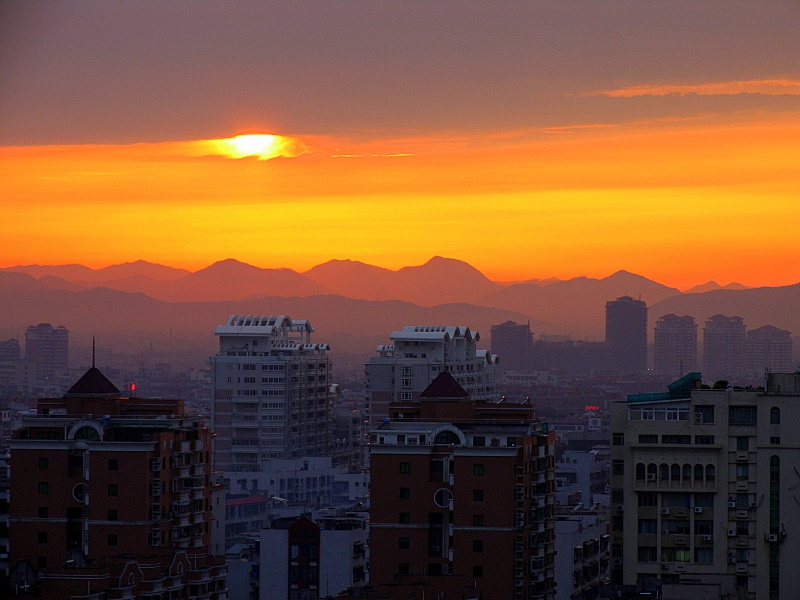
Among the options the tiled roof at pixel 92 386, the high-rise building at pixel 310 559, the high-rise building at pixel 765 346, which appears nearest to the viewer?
the tiled roof at pixel 92 386

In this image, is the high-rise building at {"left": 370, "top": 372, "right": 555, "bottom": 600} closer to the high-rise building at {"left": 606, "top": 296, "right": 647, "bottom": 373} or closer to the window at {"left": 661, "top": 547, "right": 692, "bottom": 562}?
the window at {"left": 661, "top": 547, "right": 692, "bottom": 562}

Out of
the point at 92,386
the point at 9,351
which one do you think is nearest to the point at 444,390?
the point at 92,386

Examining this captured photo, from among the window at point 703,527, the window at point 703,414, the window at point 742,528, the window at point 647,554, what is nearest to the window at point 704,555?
the window at point 703,527

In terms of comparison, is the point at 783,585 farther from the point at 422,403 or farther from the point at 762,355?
the point at 762,355

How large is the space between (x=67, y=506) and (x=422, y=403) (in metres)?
7.11

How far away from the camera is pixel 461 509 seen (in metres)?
30.9

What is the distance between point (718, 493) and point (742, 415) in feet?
4.19

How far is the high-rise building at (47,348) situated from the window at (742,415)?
126 meters

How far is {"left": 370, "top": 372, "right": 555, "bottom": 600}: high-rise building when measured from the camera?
30703mm

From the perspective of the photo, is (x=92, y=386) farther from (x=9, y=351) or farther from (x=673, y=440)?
(x=9, y=351)

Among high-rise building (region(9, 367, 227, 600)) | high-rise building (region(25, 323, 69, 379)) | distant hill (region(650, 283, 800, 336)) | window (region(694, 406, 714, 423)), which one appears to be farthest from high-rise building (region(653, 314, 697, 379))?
window (region(694, 406, 714, 423))

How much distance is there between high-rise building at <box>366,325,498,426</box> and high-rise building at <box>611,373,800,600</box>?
4320 centimetres

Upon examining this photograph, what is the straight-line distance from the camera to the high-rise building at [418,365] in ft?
242

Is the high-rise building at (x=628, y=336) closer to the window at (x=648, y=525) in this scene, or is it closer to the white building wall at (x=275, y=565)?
the white building wall at (x=275, y=565)
